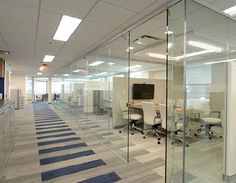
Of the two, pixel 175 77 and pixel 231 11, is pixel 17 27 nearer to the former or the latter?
pixel 175 77

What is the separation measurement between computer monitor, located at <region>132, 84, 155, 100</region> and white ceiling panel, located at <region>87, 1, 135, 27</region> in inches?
129

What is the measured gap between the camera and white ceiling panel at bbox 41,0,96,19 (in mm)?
2330

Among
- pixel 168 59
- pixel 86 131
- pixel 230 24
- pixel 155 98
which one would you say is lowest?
pixel 86 131

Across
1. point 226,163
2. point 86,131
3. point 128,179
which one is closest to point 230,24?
point 226,163

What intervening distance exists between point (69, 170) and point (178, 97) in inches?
85.3

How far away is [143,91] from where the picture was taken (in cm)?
627

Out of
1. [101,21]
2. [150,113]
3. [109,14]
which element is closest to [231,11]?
[109,14]

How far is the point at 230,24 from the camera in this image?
9.82ft

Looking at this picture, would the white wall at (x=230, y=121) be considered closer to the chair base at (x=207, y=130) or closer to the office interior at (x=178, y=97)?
the office interior at (x=178, y=97)

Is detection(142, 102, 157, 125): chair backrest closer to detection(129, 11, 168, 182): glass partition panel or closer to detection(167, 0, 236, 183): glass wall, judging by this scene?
detection(129, 11, 168, 182): glass partition panel

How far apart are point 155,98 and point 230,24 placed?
412cm

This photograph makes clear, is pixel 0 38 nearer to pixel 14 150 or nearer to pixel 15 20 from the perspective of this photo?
pixel 15 20

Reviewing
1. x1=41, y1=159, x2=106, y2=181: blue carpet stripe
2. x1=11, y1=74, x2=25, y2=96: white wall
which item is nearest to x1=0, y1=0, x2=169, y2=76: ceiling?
x1=41, y1=159, x2=106, y2=181: blue carpet stripe

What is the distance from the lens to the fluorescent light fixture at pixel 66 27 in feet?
9.63
